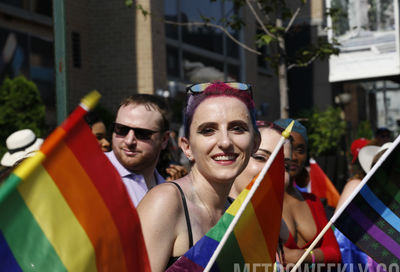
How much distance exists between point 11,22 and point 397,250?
38.9 ft

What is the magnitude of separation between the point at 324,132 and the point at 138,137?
15.2 m

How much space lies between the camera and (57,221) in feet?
5.70

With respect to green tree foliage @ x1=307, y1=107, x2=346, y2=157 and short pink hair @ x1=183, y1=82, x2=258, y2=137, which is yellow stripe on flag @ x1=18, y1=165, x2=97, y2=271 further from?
green tree foliage @ x1=307, y1=107, x2=346, y2=157

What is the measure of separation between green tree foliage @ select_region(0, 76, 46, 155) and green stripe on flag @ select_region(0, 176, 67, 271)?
8910 mm

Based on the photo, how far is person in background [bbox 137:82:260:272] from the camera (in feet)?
7.99

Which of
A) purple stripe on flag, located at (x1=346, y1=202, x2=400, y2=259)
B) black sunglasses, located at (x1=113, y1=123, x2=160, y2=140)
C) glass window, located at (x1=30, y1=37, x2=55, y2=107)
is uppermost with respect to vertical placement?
glass window, located at (x1=30, y1=37, x2=55, y2=107)

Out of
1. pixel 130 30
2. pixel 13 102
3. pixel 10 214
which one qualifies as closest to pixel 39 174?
pixel 10 214

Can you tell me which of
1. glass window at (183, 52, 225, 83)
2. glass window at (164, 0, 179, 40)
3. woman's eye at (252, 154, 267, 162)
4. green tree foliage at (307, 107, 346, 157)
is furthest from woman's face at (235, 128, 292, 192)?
green tree foliage at (307, 107, 346, 157)

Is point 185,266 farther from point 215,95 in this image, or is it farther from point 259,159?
point 259,159

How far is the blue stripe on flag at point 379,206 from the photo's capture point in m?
3.04

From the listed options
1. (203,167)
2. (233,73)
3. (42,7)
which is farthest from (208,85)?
(233,73)

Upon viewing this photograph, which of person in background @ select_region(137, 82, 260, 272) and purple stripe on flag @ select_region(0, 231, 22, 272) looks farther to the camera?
person in background @ select_region(137, 82, 260, 272)

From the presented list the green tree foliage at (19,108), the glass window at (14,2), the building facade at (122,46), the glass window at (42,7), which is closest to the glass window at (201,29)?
the building facade at (122,46)

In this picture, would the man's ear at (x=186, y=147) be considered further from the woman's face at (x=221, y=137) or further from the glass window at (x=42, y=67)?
the glass window at (x=42, y=67)
